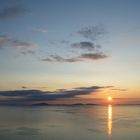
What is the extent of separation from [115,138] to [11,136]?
49.8 feet

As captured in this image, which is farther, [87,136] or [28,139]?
[87,136]

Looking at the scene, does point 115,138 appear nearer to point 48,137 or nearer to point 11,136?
point 48,137

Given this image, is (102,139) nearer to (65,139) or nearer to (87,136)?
(87,136)

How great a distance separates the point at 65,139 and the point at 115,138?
7.82 meters

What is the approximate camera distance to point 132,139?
40.0 m

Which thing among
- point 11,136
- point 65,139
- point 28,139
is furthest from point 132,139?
point 11,136

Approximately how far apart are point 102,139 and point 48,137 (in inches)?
310

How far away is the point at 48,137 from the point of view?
39812mm

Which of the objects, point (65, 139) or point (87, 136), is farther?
point (87, 136)

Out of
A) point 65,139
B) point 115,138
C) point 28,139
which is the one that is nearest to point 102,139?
point 115,138

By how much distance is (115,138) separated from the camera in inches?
1620

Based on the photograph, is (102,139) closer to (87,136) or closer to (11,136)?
(87,136)

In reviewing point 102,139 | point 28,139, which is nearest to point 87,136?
point 102,139

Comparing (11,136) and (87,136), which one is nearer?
(11,136)
